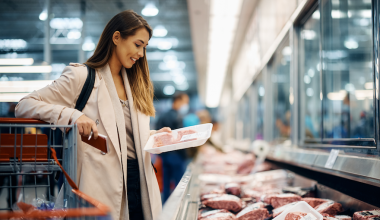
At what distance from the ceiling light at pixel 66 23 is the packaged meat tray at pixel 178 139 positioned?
6812 mm

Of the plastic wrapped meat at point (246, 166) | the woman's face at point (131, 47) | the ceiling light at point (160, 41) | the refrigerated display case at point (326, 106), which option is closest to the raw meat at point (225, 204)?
the refrigerated display case at point (326, 106)

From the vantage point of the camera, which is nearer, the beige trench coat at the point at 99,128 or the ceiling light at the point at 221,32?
the beige trench coat at the point at 99,128

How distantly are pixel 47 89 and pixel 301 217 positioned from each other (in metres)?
1.43

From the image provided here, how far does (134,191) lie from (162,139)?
33cm

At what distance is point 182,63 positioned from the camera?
55.3ft

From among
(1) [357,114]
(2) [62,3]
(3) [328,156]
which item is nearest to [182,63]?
(2) [62,3]

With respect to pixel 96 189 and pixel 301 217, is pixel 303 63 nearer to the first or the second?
pixel 301 217

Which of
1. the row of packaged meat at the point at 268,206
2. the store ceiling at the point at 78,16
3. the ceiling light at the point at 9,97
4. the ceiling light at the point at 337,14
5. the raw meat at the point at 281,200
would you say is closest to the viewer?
the row of packaged meat at the point at 268,206

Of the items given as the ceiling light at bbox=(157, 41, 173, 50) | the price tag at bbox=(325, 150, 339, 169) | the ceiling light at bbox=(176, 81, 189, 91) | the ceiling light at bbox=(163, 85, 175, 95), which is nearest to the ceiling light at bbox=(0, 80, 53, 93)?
the price tag at bbox=(325, 150, 339, 169)

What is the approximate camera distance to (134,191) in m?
1.80

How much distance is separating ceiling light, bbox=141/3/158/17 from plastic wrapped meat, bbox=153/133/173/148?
23.6 ft

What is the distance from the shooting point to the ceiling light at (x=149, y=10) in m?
8.47

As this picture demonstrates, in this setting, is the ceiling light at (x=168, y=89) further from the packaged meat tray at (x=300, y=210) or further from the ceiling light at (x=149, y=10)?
the packaged meat tray at (x=300, y=210)

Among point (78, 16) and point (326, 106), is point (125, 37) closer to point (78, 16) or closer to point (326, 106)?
point (326, 106)
